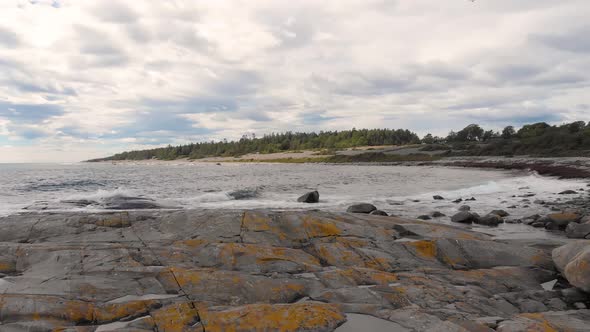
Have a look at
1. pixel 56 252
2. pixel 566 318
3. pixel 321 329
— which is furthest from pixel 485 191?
pixel 56 252

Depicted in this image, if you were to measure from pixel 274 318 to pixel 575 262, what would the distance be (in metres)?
6.31

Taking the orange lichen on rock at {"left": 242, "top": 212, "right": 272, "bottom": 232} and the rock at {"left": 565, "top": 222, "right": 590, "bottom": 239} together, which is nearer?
the orange lichen on rock at {"left": 242, "top": 212, "right": 272, "bottom": 232}

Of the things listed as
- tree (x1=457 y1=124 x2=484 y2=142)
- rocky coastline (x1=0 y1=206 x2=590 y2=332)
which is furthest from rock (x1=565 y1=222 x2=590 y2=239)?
tree (x1=457 y1=124 x2=484 y2=142)

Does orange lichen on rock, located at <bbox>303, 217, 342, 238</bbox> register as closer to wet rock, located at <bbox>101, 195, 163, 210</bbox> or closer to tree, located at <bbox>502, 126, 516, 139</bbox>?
wet rock, located at <bbox>101, 195, 163, 210</bbox>

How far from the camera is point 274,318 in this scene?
5348 millimetres

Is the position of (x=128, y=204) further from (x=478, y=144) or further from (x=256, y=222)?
(x=478, y=144)

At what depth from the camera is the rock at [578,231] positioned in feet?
37.3

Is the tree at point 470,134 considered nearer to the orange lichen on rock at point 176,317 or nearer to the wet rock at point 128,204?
the wet rock at point 128,204

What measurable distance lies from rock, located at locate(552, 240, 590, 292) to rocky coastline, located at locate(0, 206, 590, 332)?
0.03 metres

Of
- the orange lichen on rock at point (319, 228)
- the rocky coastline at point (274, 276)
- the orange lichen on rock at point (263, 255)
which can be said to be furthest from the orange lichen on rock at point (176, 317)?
the orange lichen on rock at point (319, 228)

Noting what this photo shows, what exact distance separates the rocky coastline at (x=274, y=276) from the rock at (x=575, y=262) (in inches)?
1.0

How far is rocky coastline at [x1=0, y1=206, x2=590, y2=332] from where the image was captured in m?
5.39

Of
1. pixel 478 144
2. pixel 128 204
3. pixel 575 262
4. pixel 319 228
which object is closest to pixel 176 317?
pixel 319 228

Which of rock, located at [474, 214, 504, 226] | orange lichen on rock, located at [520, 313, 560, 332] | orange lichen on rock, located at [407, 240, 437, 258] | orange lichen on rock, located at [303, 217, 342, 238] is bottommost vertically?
rock, located at [474, 214, 504, 226]
